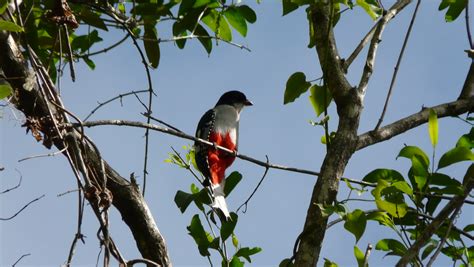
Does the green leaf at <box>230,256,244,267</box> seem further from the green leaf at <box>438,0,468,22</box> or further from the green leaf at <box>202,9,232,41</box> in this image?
the green leaf at <box>438,0,468,22</box>

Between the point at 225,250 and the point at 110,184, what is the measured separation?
0.53m

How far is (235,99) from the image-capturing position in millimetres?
7074

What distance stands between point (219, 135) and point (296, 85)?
2891mm

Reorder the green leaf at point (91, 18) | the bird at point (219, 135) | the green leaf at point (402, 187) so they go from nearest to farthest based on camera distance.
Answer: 1. the green leaf at point (402, 187)
2. the green leaf at point (91, 18)
3. the bird at point (219, 135)

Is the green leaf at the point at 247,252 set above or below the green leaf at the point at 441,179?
above

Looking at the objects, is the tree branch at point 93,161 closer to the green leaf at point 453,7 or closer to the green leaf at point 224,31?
the green leaf at point 224,31

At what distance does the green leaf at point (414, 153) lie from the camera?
2.70m

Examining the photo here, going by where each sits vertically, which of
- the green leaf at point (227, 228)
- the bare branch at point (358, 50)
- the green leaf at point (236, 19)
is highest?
the green leaf at point (236, 19)

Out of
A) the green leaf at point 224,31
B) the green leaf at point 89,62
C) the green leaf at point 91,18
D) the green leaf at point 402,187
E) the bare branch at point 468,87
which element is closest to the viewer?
the green leaf at point 402,187

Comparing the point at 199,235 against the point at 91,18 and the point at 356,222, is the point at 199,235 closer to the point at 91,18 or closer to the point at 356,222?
the point at 356,222

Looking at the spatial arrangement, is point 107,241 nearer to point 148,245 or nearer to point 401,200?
point 148,245

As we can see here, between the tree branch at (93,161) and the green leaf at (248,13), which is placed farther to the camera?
the green leaf at (248,13)

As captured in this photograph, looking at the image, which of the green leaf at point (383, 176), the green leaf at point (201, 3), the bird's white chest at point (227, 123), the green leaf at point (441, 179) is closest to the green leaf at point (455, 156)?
the green leaf at point (441, 179)

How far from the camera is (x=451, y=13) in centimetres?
351
